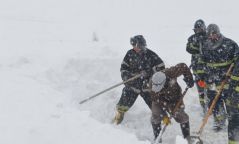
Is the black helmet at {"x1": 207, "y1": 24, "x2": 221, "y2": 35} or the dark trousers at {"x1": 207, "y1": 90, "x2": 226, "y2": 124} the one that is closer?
the black helmet at {"x1": 207, "y1": 24, "x2": 221, "y2": 35}

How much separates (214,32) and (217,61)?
59 cm

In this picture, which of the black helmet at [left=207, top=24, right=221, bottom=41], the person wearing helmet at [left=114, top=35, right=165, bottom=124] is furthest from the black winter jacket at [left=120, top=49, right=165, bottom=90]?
the black helmet at [left=207, top=24, right=221, bottom=41]

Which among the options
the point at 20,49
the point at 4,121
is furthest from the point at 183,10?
the point at 4,121

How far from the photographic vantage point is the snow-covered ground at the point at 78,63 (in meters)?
6.84

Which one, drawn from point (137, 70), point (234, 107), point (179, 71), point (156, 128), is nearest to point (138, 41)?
point (137, 70)

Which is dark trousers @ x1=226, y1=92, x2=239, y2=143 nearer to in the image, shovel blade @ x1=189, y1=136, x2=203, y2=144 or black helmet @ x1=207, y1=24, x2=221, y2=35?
shovel blade @ x1=189, y1=136, x2=203, y2=144

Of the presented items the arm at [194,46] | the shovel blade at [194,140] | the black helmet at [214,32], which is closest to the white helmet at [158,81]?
the shovel blade at [194,140]

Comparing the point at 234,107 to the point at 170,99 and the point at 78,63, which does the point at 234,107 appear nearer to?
the point at 170,99

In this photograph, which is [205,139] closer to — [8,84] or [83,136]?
[83,136]

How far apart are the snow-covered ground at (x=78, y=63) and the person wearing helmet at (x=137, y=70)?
43 cm

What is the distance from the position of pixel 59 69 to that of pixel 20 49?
1.68 meters

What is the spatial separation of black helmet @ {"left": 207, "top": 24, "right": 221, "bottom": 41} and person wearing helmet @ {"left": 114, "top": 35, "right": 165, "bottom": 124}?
113cm

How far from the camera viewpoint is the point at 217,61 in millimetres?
8375

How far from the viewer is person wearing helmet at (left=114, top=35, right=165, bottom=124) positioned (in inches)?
345
